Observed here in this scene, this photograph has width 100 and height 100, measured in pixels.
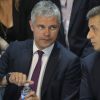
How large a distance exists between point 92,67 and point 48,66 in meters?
0.30

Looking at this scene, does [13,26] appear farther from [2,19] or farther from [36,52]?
[36,52]

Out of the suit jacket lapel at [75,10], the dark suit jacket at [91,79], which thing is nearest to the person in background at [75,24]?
the suit jacket lapel at [75,10]

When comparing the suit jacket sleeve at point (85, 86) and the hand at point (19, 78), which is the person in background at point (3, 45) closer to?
the hand at point (19, 78)

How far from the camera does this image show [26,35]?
350cm

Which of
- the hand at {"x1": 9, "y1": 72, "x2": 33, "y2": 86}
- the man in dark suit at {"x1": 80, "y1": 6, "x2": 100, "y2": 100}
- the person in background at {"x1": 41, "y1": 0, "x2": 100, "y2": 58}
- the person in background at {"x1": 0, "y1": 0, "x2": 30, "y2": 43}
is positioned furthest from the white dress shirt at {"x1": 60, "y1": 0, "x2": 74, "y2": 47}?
the hand at {"x1": 9, "y1": 72, "x2": 33, "y2": 86}

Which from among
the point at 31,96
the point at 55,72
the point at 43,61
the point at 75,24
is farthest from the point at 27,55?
the point at 75,24

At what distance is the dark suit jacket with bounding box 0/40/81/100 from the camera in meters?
2.83

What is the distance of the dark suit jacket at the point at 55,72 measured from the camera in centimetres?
283

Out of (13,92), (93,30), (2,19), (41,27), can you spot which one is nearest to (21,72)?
(13,92)

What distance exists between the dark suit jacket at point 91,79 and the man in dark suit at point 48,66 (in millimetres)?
77

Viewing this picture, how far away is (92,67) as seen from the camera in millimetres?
2770

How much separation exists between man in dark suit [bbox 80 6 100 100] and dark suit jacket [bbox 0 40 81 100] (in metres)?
0.08

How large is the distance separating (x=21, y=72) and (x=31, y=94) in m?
0.29

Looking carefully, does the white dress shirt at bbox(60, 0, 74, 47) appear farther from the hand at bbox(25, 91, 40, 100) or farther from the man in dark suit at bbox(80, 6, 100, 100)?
the hand at bbox(25, 91, 40, 100)
